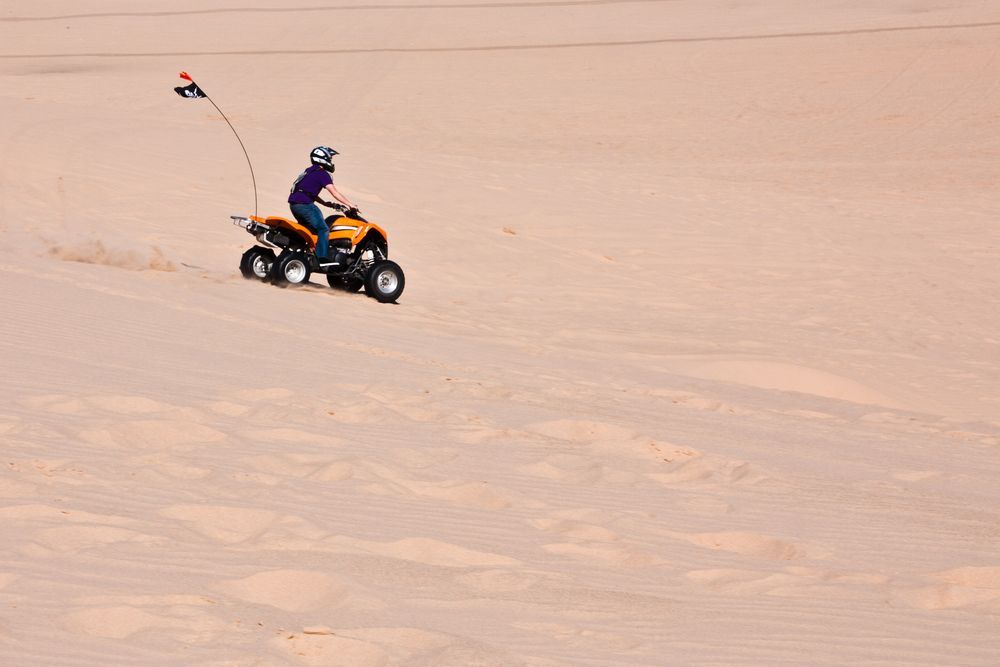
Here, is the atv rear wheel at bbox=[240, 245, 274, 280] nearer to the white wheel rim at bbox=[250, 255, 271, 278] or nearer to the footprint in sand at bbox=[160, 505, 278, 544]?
the white wheel rim at bbox=[250, 255, 271, 278]

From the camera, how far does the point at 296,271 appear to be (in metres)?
11.6

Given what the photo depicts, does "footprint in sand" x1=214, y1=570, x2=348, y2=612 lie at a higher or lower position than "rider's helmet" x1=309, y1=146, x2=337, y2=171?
lower

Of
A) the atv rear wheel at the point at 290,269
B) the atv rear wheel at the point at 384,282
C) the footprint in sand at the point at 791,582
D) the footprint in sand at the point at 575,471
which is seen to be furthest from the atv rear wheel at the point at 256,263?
the footprint in sand at the point at 791,582

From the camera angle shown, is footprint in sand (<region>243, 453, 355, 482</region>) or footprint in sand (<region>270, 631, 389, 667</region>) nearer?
footprint in sand (<region>270, 631, 389, 667</region>)

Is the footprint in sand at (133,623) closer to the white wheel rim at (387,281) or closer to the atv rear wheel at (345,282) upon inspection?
the white wheel rim at (387,281)

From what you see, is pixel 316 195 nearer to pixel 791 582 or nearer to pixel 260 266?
pixel 260 266

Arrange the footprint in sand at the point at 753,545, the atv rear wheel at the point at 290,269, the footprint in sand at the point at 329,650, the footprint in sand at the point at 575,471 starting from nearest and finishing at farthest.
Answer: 1. the footprint in sand at the point at 329,650
2. the footprint in sand at the point at 753,545
3. the footprint in sand at the point at 575,471
4. the atv rear wheel at the point at 290,269

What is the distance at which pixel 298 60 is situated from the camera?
36406mm

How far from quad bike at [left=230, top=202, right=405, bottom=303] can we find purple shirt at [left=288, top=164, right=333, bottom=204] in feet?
0.81

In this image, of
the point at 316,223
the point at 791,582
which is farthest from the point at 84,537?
the point at 316,223

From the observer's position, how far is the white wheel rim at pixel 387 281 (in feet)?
38.6

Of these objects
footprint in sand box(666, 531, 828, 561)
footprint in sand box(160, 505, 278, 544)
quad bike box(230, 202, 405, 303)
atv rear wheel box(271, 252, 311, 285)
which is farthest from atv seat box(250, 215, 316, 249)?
footprint in sand box(666, 531, 828, 561)

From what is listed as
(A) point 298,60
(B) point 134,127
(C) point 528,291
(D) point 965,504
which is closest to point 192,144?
(B) point 134,127

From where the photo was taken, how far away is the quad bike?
11445mm
